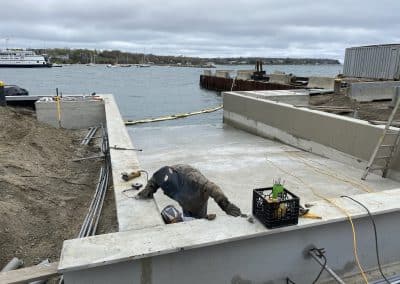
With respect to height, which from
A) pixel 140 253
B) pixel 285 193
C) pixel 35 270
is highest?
pixel 285 193

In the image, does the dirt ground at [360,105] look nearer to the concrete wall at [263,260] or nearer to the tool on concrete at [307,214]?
the concrete wall at [263,260]

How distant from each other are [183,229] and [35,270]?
1.33 metres

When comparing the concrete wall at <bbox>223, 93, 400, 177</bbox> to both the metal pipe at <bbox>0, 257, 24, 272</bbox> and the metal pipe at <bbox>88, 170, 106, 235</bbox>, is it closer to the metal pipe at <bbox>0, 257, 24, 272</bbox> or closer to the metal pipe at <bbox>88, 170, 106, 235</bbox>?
the metal pipe at <bbox>88, 170, 106, 235</bbox>

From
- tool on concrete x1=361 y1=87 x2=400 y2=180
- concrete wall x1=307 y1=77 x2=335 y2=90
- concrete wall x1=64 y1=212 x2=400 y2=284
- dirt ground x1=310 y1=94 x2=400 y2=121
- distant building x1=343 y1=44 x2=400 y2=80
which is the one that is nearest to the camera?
concrete wall x1=64 y1=212 x2=400 y2=284

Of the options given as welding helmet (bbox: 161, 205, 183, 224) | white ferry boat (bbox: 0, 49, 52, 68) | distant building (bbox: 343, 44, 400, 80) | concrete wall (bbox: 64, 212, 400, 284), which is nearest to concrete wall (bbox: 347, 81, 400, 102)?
distant building (bbox: 343, 44, 400, 80)

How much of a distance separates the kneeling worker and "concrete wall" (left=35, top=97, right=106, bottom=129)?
8587 mm

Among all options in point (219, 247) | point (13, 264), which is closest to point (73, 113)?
point (13, 264)

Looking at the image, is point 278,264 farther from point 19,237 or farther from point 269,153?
point 269,153

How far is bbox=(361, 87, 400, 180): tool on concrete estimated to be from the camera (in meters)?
6.88

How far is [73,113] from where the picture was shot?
1189 cm

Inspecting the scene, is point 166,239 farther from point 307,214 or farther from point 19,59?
point 19,59

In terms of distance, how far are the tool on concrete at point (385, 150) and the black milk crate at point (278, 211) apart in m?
4.36

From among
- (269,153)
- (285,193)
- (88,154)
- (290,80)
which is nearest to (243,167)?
(269,153)

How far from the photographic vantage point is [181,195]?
13.0 feet
